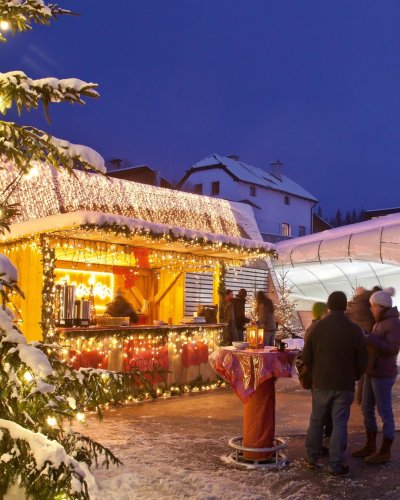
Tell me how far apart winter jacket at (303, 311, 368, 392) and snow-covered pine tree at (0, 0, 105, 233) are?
10.2 ft

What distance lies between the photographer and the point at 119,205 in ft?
47.7

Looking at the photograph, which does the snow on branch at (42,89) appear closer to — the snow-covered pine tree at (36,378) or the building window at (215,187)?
the snow-covered pine tree at (36,378)

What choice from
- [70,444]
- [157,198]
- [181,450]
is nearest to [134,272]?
[157,198]

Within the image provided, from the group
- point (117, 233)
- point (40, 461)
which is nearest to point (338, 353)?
point (40, 461)

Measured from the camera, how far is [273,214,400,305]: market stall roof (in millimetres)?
19516

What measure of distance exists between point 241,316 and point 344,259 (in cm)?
829

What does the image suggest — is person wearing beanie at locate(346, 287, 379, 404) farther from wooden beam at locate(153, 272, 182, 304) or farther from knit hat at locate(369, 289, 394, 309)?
wooden beam at locate(153, 272, 182, 304)

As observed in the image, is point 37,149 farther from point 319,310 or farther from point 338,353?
point 319,310

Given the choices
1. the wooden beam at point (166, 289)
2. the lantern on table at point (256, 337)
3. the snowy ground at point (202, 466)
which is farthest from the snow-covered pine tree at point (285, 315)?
the lantern on table at point (256, 337)

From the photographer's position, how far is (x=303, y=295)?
25.0 metres

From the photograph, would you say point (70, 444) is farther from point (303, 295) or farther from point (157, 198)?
point (303, 295)

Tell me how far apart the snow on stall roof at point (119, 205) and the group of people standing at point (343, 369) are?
14.7ft

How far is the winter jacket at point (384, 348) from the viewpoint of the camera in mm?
6574

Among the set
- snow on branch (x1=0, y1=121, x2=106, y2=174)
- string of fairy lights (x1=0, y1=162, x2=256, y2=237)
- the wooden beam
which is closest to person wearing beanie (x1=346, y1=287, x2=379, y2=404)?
string of fairy lights (x1=0, y1=162, x2=256, y2=237)
